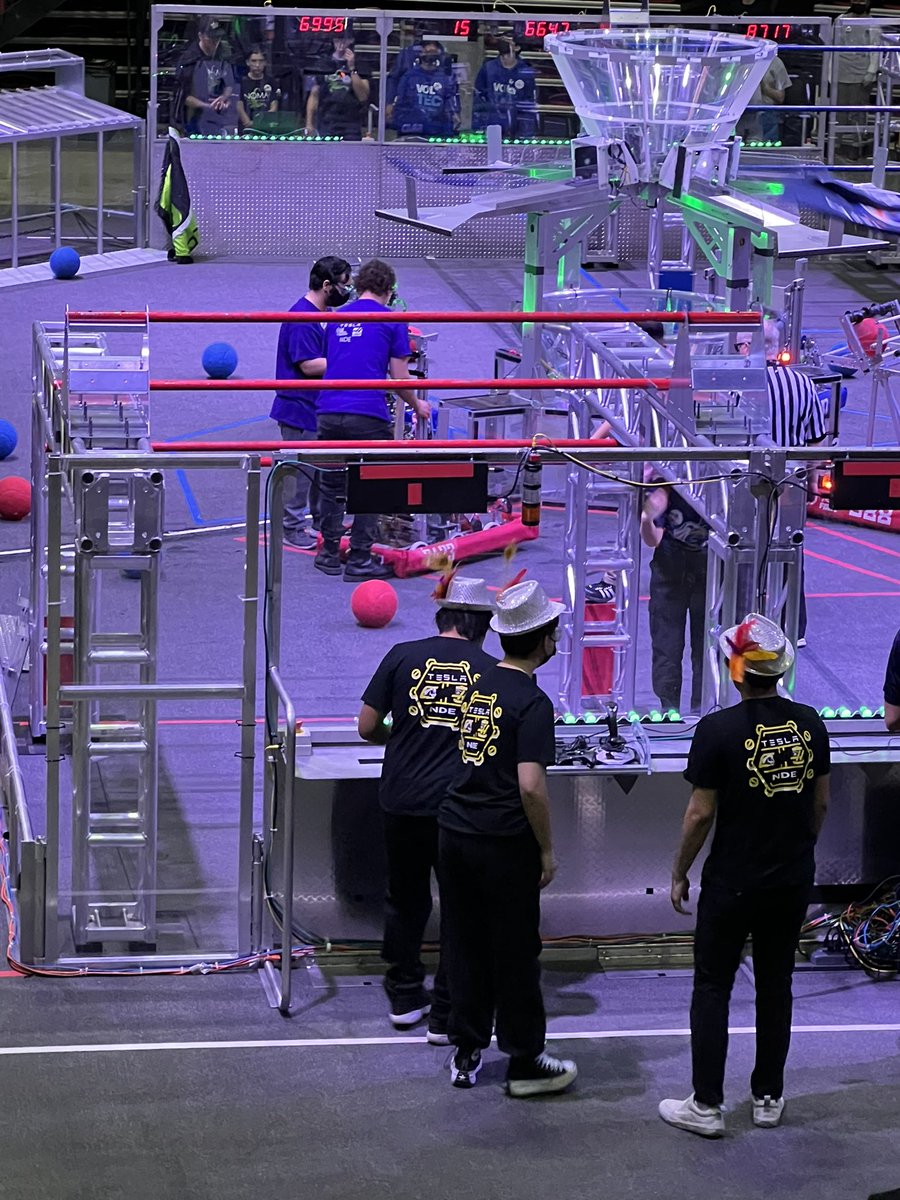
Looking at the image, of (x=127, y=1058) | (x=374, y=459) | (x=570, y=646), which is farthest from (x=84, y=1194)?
(x=570, y=646)

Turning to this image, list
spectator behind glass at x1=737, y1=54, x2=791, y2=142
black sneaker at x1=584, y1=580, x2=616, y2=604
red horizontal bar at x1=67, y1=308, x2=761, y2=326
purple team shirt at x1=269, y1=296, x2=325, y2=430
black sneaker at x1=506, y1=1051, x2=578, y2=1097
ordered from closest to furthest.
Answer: black sneaker at x1=506, y1=1051, x2=578, y2=1097
red horizontal bar at x1=67, y1=308, x2=761, y2=326
black sneaker at x1=584, y1=580, x2=616, y2=604
purple team shirt at x1=269, y1=296, x2=325, y2=430
spectator behind glass at x1=737, y1=54, x2=791, y2=142

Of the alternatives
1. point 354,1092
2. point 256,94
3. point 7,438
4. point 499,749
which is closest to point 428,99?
point 256,94

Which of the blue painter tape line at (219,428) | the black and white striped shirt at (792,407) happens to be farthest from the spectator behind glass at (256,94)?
the black and white striped shirt at (792,407)

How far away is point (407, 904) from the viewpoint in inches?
269

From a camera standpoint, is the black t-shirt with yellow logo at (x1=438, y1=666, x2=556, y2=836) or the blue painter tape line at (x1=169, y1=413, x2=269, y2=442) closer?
the black t-shirt with yellow logo at (x1=438, y1=666, x2=556, y2=836)

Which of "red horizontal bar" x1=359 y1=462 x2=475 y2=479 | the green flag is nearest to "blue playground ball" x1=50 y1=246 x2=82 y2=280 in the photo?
the green flag

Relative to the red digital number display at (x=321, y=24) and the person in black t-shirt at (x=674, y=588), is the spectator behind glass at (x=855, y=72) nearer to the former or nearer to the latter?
the red digital number display at (x=321, y=24)

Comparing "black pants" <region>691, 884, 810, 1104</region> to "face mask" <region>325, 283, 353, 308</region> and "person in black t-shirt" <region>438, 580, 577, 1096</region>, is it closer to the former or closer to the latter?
"person in black t-shirt" <region>438, 580, 577, 1096</region>

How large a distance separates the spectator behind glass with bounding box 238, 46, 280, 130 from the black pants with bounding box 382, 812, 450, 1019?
15.2 meters

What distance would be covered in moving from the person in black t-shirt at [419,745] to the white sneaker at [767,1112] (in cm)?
111

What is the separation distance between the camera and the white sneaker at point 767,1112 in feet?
20.4

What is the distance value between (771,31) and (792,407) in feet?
42.2

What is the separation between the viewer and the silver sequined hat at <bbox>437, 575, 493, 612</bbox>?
654 centimetres

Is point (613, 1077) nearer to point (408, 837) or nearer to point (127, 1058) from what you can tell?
point (408, 837)
